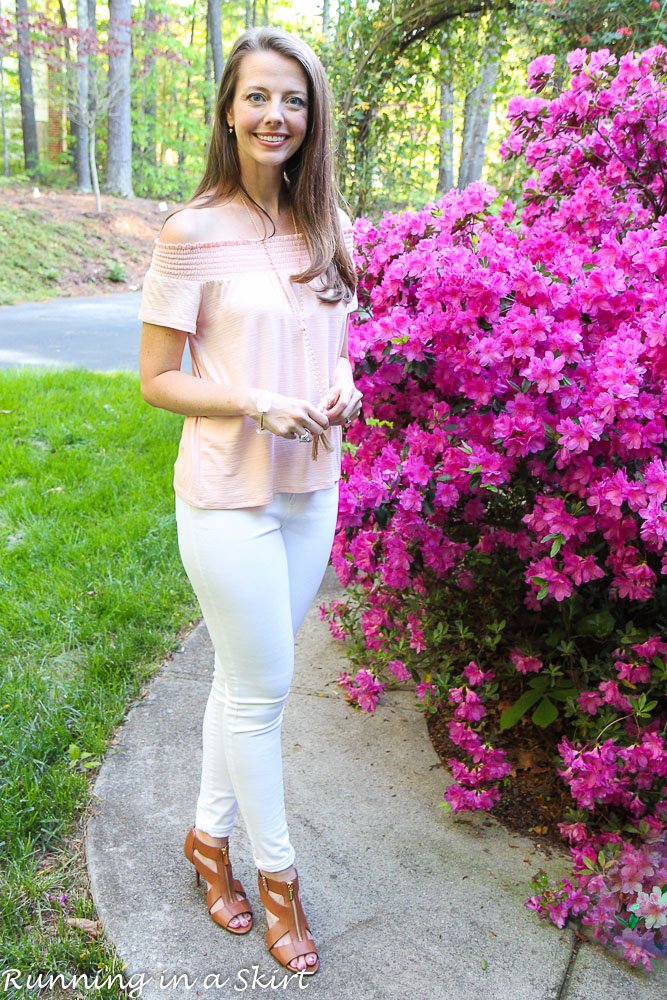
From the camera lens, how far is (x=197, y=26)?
101ft

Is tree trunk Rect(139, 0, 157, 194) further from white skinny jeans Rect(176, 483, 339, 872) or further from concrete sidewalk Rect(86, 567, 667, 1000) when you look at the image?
white skinny jeans Rect(176, 483, 339, 872)

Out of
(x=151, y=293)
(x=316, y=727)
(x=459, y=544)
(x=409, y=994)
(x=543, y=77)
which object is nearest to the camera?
(x=151, y=293)

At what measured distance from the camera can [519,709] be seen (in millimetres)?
2322

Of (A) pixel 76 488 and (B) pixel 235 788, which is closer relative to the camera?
(B) pixel 235 788

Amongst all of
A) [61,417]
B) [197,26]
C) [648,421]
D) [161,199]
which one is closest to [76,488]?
[61,417]

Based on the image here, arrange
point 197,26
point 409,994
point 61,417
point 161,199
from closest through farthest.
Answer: point 409,994 → point 61,417 → point 161,199 → point 197,26

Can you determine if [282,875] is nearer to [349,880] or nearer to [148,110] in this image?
[349,880]

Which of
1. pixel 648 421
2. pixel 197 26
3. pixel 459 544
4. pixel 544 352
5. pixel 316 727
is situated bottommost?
pixel 316 727

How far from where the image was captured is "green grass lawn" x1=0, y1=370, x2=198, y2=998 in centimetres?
199

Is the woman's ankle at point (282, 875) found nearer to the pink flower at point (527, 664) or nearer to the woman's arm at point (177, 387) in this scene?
the pink flower at point (527, 664)

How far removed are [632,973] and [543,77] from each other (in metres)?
2.81

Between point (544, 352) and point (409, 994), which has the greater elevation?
point (544, 352)

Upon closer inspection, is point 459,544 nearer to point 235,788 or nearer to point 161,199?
point 235,788

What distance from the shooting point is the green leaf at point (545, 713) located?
2.26 meters
